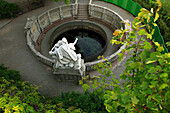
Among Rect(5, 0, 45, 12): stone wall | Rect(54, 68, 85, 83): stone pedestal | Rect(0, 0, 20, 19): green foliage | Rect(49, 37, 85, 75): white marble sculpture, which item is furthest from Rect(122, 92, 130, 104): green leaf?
Rect(5, 0, 45, 12): stone wall

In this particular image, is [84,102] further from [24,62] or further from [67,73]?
[24,62]

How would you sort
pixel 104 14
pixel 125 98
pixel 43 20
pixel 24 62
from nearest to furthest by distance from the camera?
pixel 125 98 → pixel 24 62 → pixel 43 20 → pixel 104 14

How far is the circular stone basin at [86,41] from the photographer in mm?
18438

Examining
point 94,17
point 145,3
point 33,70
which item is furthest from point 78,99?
point 145,3

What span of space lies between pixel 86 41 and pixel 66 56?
385 inches

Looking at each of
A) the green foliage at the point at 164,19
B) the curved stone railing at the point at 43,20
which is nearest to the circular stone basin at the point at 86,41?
the curved stone railing at the point at 43,20

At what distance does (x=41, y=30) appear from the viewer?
18.8 metres

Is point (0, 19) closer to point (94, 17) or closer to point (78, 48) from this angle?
point (78, 48)

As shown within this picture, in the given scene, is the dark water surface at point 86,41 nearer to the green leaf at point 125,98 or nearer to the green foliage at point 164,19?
the green foliage at point 164,19

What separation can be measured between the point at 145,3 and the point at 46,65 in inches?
659

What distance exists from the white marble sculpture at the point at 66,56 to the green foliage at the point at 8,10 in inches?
527

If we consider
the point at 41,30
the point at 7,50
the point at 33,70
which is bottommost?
the point at 33,70

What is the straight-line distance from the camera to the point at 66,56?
1045 centimetres

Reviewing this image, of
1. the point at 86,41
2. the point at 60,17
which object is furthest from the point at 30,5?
the point at 86,41
